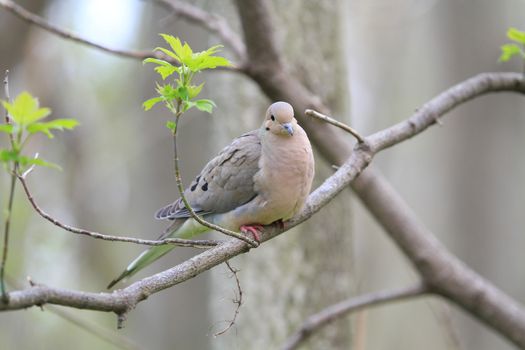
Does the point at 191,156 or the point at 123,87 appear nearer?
the point at 191,156

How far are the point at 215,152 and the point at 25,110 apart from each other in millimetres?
4040

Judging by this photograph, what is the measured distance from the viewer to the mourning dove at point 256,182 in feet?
10.4

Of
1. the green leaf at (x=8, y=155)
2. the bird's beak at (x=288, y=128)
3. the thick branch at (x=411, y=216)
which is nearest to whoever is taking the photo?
the green leaf at (x=8, y=155)

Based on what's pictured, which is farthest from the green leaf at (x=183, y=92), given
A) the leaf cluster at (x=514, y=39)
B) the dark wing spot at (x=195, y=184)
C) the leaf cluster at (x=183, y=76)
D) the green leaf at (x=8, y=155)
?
the leaf cluster at (x=514, y=39)

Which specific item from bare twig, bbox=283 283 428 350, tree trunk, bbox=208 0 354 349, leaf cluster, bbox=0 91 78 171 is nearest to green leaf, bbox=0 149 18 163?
leaf cluster, bbox=0 91 78 171

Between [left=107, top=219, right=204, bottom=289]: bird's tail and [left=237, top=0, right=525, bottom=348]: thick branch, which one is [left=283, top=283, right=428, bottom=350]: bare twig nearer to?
[left=237, top=0, right=525, bottom=348]: thick branch

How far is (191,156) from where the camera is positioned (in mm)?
7559

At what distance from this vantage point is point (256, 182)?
11.0ft

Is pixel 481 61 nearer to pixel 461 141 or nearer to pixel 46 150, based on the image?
pixel 461 141

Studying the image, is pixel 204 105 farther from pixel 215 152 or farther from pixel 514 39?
pixel 215 152

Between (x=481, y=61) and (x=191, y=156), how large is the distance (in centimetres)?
357

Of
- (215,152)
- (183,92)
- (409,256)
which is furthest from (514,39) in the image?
(215,152)

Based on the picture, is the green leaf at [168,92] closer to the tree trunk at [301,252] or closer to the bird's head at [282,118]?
the bird's head at [282,118]

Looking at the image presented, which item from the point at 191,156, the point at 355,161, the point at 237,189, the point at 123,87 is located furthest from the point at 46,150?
the point at 355,161
